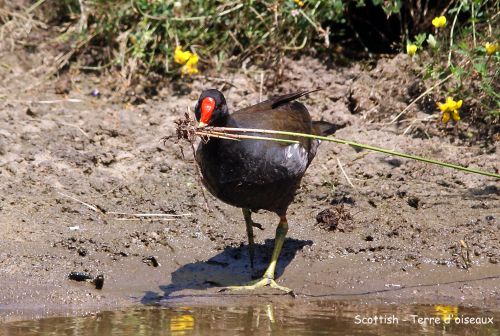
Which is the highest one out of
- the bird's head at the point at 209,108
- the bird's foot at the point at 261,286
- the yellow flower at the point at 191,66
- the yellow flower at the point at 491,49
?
the yellow flower at the point at 191,66

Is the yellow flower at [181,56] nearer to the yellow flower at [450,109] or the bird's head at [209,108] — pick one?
the yellow flower at [450,109]

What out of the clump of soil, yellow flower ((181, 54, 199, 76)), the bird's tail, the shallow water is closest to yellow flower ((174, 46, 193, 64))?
yellow flower ((181, 54, 199, 76))

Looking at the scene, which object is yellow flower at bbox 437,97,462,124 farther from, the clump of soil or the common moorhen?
the common moorhen

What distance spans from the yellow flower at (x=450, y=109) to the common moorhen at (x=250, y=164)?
49.6 inches

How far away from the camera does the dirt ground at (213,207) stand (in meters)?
5.24

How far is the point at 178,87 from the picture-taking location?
23.9 feet

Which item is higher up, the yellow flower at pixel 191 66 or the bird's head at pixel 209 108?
the yellow flower at pixel 191 66

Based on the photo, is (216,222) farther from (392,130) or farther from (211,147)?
(392,130)

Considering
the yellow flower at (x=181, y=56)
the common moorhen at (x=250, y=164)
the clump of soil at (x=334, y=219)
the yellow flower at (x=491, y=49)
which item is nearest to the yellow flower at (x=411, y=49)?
the yellow flower at (x=491, y=49)

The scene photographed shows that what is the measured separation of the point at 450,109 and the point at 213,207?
1.72 meters

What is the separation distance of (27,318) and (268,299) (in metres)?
1.31

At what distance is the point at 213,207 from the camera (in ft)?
19.8

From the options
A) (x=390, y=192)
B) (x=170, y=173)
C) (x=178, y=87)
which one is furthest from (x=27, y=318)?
(x=178, y=87)

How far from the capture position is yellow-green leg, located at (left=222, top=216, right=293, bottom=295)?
528 centimetres
